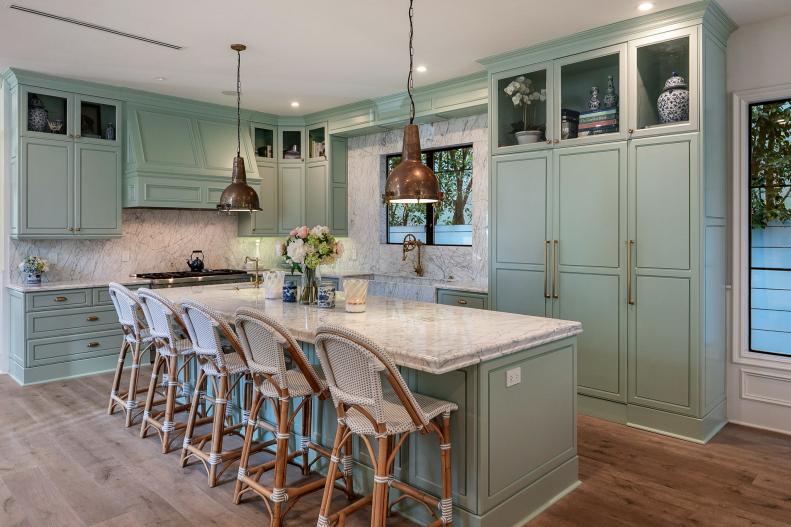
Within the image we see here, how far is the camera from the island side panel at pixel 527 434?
95.4 inches

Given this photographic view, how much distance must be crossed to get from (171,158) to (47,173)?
1.14 meters

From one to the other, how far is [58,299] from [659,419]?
5.09 m

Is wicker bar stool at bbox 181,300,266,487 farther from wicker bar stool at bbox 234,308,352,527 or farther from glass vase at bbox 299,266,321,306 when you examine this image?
glass vase at bbox 299,266,321,306

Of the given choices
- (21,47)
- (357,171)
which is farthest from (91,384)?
(357,171)

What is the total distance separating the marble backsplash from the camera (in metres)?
5.49

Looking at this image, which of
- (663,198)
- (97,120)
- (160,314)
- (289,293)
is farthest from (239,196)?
(663,198)

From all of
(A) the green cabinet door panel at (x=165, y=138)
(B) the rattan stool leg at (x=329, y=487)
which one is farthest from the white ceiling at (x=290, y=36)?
(B) the rattan stool leg at (x=329, y=487)

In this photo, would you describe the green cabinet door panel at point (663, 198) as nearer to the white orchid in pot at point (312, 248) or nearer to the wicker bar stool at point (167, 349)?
the white orchid in pot at point (312, 248)

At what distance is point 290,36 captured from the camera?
4.12 m

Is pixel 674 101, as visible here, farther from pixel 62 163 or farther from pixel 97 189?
pixel 62 163

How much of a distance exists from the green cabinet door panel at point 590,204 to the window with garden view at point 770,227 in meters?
0.95

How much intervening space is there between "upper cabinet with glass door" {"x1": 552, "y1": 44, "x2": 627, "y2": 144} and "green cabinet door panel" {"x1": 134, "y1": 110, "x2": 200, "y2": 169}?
3.88 metres

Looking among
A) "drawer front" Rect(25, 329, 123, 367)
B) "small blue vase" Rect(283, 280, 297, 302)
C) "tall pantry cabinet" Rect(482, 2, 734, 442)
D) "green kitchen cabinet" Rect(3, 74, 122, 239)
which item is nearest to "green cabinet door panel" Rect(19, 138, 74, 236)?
"green kitchen cabinet" Rect(3, 74, 122, 239)

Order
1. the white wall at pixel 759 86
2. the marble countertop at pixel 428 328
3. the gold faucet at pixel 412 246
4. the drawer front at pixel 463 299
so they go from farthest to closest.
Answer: the gold faucet at pixel 412 246 < the drawer front at pixel 463 299 < the white wall at pixel 759 86 < the marble countertop at pixel 428 328
